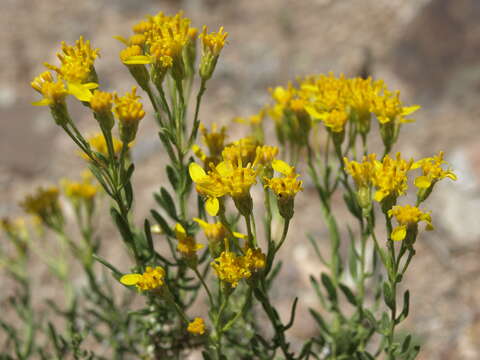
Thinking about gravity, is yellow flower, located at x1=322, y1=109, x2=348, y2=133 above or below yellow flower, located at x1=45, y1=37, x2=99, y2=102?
above

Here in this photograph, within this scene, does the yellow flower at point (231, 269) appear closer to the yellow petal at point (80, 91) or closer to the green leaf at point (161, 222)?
the green leaf at point (161, 222)

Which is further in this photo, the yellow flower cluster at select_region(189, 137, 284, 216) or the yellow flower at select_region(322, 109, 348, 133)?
the yellow flower at select_region(322, 109, 348, 133)

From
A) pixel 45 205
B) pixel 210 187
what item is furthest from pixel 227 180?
pixel 45 205

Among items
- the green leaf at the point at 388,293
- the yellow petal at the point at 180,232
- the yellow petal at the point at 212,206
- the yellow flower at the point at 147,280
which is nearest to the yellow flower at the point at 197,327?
the yellow flower at the point at 147,280

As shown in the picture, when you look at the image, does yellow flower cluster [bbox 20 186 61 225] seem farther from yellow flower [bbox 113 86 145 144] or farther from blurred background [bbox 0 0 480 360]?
blurred background [bbox 0 0 480 360]

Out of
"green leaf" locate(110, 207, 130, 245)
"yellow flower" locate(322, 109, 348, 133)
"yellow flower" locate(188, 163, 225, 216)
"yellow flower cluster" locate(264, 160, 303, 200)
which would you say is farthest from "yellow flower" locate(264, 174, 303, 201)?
"green leaf" locate(110, 207, 130, 245)

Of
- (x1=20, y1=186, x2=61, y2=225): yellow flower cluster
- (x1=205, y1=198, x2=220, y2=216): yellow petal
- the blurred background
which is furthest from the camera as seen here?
the blurred background

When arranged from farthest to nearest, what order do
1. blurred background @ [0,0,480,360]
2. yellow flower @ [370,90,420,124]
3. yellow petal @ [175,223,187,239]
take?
blurred background @ [0,0,480,360] → yellow flower @ [370,90,420,124] → yellow petal @ [175,223,187,239]
